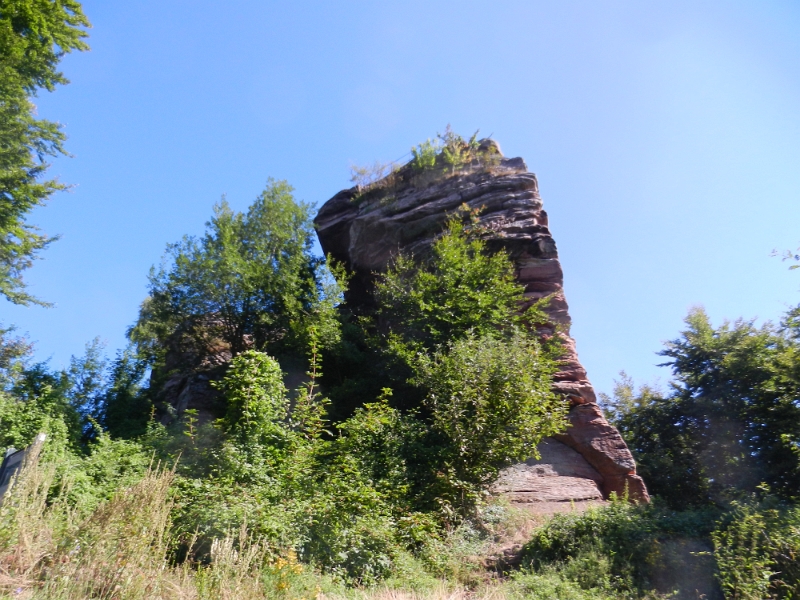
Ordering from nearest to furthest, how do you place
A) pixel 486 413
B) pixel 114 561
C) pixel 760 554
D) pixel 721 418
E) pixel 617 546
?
pixel 114 561 → pixel 760 554 → pixel 617 546 → pixel 486 413 → pixel 721 418

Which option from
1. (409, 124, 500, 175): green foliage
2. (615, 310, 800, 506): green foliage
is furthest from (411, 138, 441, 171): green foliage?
(615, 310, 800, 506): green foliage

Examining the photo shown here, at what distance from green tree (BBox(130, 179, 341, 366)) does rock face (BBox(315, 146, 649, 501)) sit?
8.85 feet

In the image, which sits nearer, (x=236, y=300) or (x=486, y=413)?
(x=486, y=413)

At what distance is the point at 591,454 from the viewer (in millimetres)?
14172

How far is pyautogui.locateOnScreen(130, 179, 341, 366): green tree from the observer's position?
1725 cm

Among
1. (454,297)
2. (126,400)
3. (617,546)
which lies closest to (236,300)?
(126,400)

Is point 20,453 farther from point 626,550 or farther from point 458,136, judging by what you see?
point 458,136

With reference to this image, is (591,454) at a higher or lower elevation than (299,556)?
higher

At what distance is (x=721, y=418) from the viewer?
1484 centimetres

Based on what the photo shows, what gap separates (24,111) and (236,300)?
266 inches

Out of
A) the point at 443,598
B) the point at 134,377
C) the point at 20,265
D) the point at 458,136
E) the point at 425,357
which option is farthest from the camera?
the point at 458,136

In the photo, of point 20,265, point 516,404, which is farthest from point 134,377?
point 516,404

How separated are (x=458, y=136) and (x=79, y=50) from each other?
38.2 feet

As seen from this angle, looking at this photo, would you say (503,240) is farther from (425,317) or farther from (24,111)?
(24,111)
